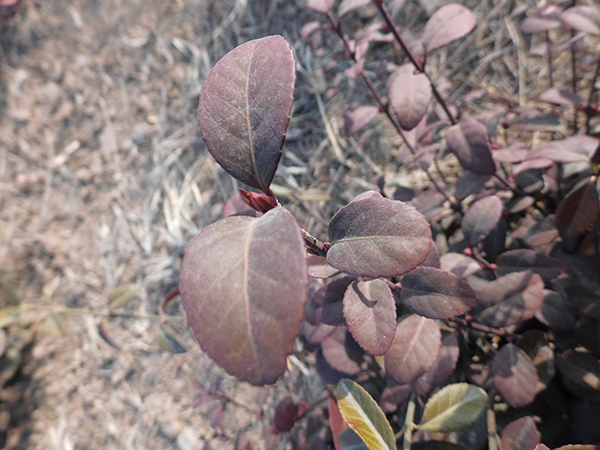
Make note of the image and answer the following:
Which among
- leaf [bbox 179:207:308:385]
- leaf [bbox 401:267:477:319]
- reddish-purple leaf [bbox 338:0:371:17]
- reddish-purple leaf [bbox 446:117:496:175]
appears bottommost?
leaf [bbox 401:267:477:319]

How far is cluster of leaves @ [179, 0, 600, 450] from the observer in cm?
43

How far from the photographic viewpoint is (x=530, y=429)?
0.75 m

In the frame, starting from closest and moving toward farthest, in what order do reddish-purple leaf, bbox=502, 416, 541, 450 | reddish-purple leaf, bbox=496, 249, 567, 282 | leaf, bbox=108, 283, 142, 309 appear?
reddish-purple leaf, bbox=502, 416, 541, 450
reddish-purple leaf, bbox=496, 249, 567, 282
leaf, bbox=108, 283, 142, 309

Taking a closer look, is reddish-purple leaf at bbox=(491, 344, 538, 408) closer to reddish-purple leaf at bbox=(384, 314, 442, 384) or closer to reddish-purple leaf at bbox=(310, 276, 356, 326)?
reddish-purple leaf at bbox=(384, 314, 442, 384)

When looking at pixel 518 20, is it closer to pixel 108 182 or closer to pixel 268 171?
pixel 268 171

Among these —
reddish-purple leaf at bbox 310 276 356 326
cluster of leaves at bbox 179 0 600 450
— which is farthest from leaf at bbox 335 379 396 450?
reddish-purple leaf at bbox 310 276 356 326

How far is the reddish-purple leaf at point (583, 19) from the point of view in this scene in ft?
3.15

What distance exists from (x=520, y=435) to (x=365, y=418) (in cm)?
34

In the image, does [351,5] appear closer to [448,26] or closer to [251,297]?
[448,26]

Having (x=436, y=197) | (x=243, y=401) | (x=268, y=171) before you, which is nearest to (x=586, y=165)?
(x=436, y=197)

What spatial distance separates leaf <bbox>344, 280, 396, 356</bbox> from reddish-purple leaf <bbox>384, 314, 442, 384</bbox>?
0.18 meters

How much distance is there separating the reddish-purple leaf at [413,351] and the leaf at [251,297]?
41 cm

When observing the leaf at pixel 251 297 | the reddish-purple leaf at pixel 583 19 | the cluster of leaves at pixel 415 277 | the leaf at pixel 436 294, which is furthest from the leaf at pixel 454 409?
the reddish-purple leaf at pixel 583 19

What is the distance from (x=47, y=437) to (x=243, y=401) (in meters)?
1.22
